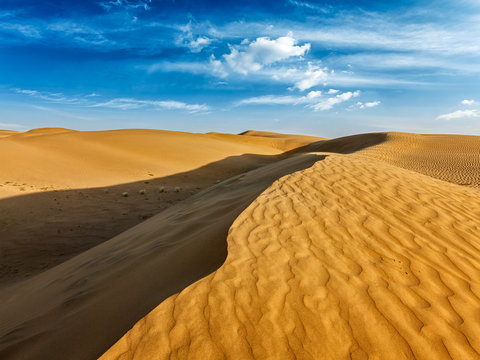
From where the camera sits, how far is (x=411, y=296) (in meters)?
2.50

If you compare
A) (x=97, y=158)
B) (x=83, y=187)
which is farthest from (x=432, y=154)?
(x=97, y=158)

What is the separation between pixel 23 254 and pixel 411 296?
25.3 feet

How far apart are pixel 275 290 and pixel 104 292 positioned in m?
1.94

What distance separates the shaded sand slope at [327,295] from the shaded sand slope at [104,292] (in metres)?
0.28

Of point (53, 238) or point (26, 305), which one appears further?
point (53, 238)

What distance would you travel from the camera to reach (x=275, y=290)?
2.45m

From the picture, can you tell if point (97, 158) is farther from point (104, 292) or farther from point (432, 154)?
point (432, 154)

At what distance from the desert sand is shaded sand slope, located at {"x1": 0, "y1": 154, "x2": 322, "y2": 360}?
2cm

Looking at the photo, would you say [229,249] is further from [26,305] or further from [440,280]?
[26,305]

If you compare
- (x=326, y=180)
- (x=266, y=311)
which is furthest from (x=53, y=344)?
(x=326, y=180)

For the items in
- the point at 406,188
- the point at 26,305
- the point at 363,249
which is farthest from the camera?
the point at 406,188

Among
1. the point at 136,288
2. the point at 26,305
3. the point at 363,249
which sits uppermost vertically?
the point at 363,249

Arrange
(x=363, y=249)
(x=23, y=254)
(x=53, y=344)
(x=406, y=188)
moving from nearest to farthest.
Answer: (x=53, y=344), (x=363, y=249), (x=406, y=188), (x=23, y=254)

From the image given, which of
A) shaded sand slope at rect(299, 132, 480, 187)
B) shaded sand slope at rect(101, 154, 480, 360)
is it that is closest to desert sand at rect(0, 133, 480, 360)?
shaded sand slope at rect(101, 154, 480, 360)
